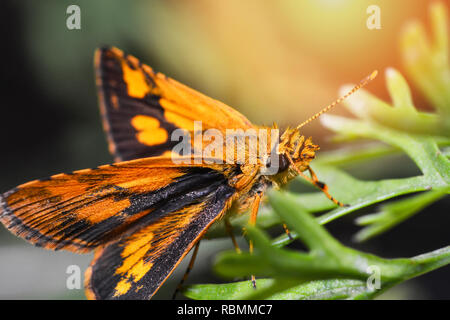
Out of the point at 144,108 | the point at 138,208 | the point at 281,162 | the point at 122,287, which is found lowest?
the point at 122,287

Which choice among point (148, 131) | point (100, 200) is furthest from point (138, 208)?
point (148, 131)

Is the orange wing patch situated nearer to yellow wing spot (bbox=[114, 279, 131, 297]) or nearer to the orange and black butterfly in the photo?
the orange and black butterfly

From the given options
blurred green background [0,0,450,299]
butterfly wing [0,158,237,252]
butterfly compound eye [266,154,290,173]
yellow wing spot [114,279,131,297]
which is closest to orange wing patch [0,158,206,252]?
butterfly wing [0,158,237,252]

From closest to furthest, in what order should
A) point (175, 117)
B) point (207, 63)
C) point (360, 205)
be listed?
point (360, 205) < point (175, 117) < point (207, 63)

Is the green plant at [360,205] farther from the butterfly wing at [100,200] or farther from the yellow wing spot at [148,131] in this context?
the yellow wing spot at [148,131]

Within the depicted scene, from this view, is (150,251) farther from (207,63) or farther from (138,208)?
(207,63)

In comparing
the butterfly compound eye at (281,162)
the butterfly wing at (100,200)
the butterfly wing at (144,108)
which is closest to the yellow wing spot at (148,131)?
the butterfly wing at (144,108)
